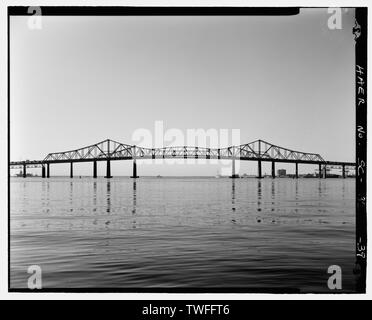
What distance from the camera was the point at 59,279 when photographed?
664cm

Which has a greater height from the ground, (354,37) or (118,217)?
(354,37)

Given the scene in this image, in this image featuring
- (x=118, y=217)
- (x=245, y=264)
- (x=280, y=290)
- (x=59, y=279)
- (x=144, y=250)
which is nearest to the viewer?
(x=280, y=290)

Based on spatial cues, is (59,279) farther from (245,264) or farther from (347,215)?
(347,215)

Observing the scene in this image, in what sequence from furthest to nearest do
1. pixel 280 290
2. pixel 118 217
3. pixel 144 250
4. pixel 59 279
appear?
1. pixel 118 217
2. pixel 144 250
3. pixel 59 279
4. pixel 280 290

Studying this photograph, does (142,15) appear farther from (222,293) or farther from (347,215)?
(347,215)

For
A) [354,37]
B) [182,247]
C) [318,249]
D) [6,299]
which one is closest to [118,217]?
[182,247]

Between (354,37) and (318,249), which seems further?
(318,249)

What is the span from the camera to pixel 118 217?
1460 centimetres

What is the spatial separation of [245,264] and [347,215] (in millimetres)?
8719

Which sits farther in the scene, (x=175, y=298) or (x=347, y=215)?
(x=347, y=215)

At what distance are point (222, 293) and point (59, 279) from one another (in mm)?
2390

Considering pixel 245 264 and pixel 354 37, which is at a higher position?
pixel 354 37
